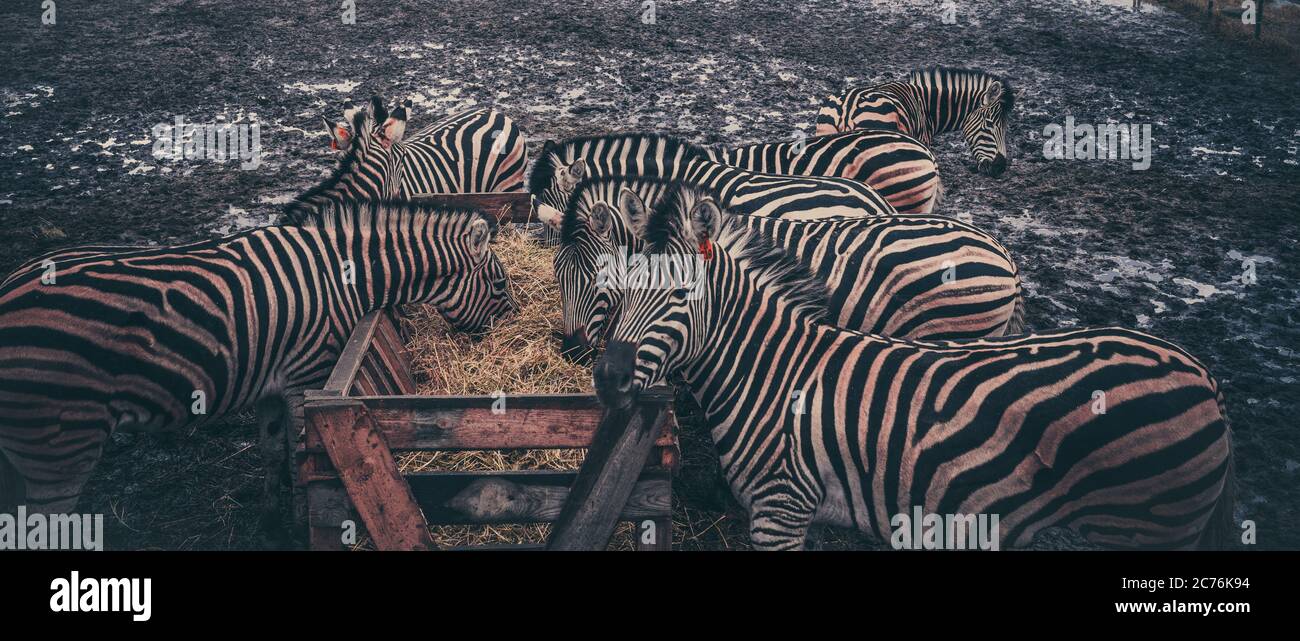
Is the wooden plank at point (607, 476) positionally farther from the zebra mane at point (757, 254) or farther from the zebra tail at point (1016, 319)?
the zebra tail at point (1016, 319)

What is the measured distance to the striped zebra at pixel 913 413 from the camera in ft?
12.7

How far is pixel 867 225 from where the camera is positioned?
573 cm

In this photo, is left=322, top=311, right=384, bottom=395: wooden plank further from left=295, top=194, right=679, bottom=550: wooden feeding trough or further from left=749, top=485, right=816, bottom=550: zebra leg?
left=749, top=485, right=816, bottom=550: zebra leg

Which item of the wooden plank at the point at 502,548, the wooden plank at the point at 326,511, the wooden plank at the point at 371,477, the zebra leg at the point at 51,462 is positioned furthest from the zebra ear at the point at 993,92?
the zebra leg at the point at 51,462

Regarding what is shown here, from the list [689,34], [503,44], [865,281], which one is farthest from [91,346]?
[689,34]

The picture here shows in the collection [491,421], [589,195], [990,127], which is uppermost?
[990,127]

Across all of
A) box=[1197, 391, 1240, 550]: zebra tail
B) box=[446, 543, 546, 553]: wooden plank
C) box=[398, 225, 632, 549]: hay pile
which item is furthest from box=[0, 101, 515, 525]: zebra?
box=[1197, 391, 1240, 550]: zebra tail

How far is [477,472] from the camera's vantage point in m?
4.39

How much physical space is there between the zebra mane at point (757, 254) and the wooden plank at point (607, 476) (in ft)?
3.24

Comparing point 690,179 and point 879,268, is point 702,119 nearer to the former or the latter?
point 690,179

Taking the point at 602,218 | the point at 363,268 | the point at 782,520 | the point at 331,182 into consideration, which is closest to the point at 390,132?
the point at 331,182

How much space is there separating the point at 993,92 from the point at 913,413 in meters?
6.42

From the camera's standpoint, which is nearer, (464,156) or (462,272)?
(462,272)

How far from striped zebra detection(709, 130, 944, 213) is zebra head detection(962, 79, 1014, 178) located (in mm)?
2729
